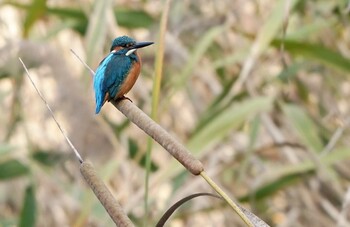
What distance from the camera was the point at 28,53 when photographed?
1435 millimetres

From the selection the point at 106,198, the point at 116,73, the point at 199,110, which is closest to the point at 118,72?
the point at 116,73

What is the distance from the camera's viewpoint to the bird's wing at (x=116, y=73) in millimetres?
708

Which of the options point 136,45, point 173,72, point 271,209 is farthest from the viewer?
point 271,209

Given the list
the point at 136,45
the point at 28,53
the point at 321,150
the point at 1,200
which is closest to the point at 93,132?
the point at 28,53

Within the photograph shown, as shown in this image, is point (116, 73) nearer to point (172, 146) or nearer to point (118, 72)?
point (118, 72)

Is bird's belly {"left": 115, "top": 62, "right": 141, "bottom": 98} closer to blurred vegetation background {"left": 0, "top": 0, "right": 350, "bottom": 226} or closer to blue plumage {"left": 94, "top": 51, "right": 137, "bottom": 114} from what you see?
blue plumage {"left": 94, "top": 51, "right": 137, "bottom": 114}

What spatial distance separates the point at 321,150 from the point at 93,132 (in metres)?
0.58

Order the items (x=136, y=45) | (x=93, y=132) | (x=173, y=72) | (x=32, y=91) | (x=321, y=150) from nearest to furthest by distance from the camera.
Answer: (x=136, y=45) → (x=93, y=132) → (x=321, y=150) → (x=173, y=72) → (x=32, y=91)

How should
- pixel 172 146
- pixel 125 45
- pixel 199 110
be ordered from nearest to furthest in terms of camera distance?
pixel 172 146
pixel 125 45
pixel 199 110

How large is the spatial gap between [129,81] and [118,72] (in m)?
0.03

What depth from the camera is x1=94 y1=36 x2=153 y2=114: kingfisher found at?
2.27 feet

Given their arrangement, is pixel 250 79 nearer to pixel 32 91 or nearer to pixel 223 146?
pixel 223 146

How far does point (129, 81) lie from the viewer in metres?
0.69

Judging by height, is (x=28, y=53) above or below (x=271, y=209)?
above
